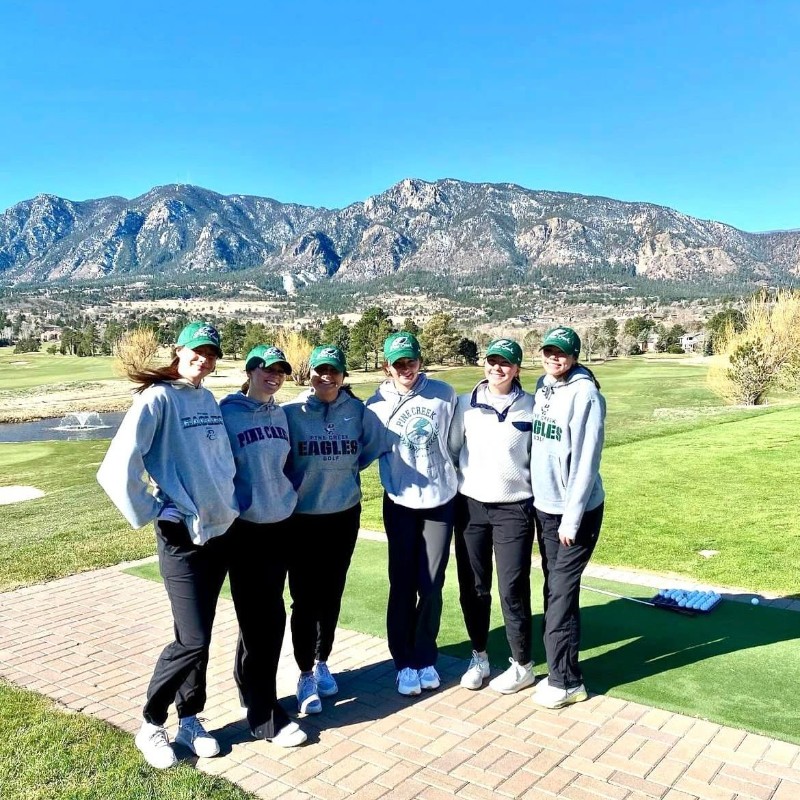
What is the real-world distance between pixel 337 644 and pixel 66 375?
2517 inches

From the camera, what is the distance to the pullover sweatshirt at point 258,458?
3863 millimetres

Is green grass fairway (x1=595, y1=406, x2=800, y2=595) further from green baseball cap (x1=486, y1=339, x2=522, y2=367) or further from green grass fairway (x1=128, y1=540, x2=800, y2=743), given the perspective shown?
green baseball cap (x1=486, y1=339, x2=522, y2=367)

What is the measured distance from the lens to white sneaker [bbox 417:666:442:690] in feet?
14.8

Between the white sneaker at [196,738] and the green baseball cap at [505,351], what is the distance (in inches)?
101

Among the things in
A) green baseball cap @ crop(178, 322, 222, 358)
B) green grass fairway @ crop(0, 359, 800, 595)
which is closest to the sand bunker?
green grass fairway @ crop(0, 359, 800, 595)

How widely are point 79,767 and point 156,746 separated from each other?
1.23 feet

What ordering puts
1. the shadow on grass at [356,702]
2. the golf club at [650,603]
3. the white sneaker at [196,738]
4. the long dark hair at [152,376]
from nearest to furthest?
the long dark hair at [152,376] → the white sneaker at [196,738] → the shadow on grass at [356,702] → the golf club at [650,603]

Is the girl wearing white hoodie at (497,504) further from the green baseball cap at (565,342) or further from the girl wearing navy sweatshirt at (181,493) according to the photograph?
the girl wearing navy sweatshirt at (181,493)

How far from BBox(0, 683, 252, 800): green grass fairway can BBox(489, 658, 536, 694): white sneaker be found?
5.49 feet

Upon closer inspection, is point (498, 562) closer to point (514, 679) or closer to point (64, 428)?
point (514, 679)

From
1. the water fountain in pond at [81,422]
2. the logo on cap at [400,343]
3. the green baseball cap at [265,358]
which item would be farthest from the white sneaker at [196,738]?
the water fountain in pond at [81,422]

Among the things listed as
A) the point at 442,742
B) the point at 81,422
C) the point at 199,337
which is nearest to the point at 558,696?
the point at 442,742

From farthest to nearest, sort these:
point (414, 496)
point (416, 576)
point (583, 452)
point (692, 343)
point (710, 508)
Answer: point (692, 343) → point (710, 508) → point (416, 576) → point (414, 496) → point (583, 452)

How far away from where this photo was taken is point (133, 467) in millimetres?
3457
